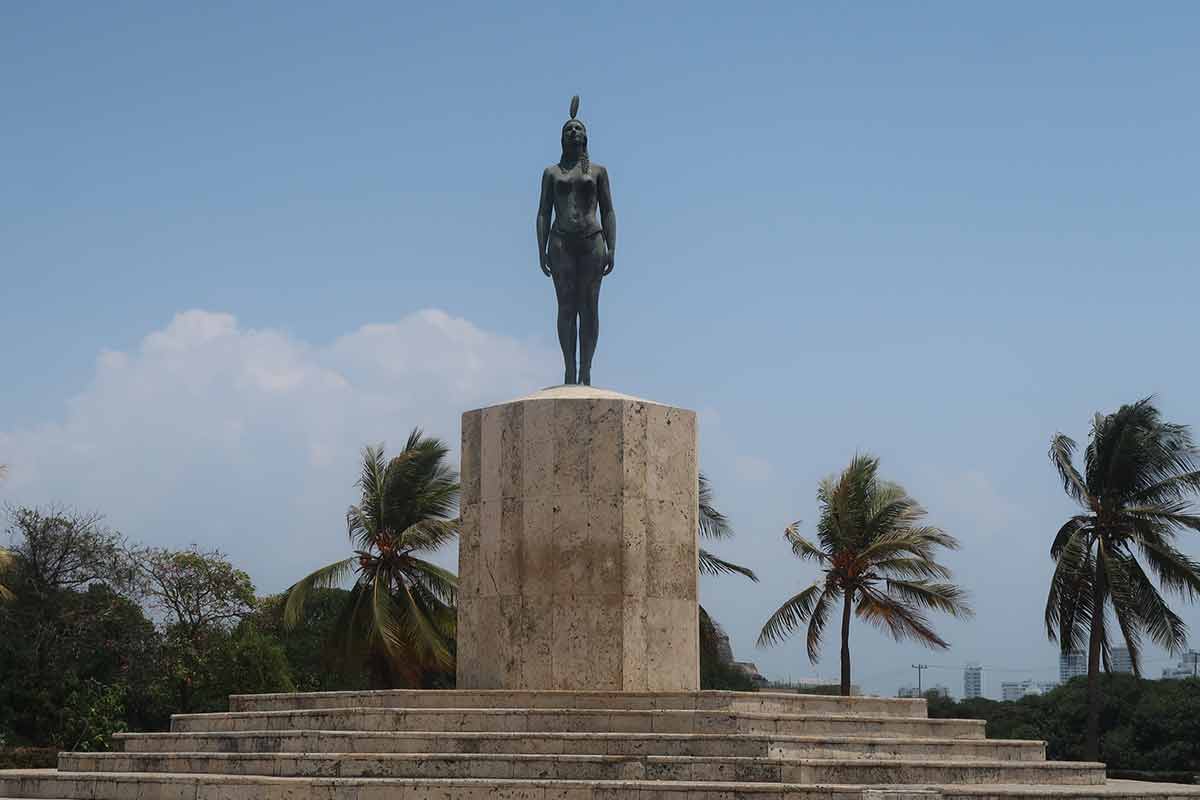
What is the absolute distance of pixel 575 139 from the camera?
1822cm

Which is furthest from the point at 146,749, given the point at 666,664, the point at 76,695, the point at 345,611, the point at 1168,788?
the point at 76,695

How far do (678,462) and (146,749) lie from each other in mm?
6414

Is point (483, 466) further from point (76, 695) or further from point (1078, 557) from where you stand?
point (76, 695)

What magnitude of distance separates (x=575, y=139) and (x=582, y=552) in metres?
4.99

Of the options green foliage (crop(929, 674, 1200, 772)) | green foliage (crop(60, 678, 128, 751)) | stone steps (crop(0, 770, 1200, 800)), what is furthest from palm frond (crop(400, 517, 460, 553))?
green foliage (crop(929, 674, 1200, 772))

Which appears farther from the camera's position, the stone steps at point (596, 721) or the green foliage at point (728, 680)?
the green foliage at point (728, 680)

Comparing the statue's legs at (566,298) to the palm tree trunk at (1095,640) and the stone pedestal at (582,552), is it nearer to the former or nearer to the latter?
the stone pedestal at (582,552)

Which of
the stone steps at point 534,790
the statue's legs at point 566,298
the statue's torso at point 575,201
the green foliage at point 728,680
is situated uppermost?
the statue's torso at point 575,201

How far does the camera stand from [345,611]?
28.6 meters

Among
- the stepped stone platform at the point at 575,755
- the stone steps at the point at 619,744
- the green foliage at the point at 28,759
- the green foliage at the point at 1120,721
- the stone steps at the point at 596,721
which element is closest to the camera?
the stepped stone platform at the point at 575,755

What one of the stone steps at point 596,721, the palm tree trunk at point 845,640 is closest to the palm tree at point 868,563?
the palm tree trunk at point 845,640

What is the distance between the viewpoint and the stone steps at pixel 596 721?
539 inches

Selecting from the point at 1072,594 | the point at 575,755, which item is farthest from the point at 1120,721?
the point at 575,755

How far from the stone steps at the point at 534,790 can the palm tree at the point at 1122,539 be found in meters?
14.2
